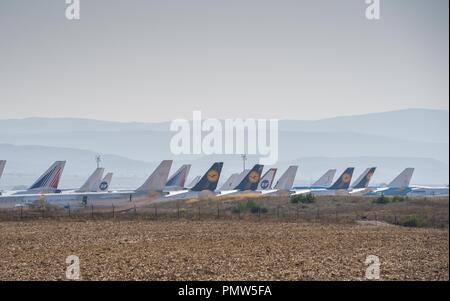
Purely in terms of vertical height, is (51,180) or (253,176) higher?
(51,180)

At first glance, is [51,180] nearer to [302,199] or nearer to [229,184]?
[302,199]

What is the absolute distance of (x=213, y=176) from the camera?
8312 centimetres

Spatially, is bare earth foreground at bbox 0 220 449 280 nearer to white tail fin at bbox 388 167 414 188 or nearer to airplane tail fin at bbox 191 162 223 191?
airplane tail fin at bbox 191 162 223 191

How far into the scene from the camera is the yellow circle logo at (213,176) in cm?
8294

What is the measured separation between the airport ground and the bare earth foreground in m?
0.04

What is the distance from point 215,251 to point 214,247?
1940mm

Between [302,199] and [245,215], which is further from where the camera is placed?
[302,199]

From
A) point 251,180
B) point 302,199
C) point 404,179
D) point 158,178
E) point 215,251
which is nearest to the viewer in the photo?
point 215,251

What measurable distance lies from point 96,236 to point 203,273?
17714mm

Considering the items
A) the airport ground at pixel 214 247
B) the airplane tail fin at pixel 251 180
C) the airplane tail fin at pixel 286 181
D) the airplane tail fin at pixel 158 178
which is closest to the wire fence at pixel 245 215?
the airport ground at pixel 214 247

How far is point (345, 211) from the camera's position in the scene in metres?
76.6

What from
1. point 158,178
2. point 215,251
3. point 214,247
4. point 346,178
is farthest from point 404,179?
point 215,251
